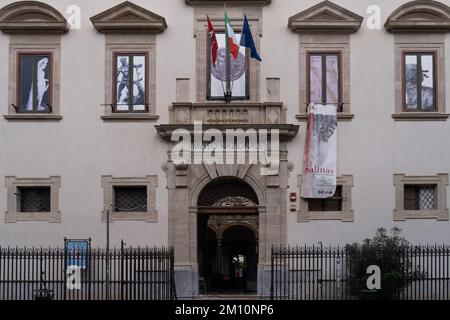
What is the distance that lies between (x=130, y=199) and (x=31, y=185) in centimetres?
338

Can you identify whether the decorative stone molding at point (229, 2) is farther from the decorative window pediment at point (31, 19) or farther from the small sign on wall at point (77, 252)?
the small sign on wall at point (77, 252)

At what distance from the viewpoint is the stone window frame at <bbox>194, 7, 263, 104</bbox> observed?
30891mm

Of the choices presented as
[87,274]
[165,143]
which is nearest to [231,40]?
[165,143]

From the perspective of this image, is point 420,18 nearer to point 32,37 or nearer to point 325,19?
point 325,19

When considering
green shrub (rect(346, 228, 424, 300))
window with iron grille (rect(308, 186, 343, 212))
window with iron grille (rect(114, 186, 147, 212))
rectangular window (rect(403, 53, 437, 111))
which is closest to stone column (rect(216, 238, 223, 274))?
window with iron grille (rect(114, 186, 147, 212))

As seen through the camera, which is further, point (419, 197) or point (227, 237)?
point (227, 237)

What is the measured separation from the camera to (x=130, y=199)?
102ft

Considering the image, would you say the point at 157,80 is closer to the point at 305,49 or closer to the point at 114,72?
the point at 114,72

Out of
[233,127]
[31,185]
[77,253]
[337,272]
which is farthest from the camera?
[31,185]

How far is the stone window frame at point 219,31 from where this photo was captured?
1216 inches

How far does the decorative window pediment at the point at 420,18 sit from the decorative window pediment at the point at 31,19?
36.6 feet

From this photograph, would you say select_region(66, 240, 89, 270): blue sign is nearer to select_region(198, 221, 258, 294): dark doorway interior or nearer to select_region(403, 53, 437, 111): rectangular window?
select_region(198, 221, 258, 294): dark doorway interior

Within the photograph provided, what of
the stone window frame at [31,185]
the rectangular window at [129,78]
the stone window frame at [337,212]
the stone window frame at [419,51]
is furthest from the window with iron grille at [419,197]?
the stone window frame at [31,185]

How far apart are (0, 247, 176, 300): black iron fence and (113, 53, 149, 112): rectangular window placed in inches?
205
